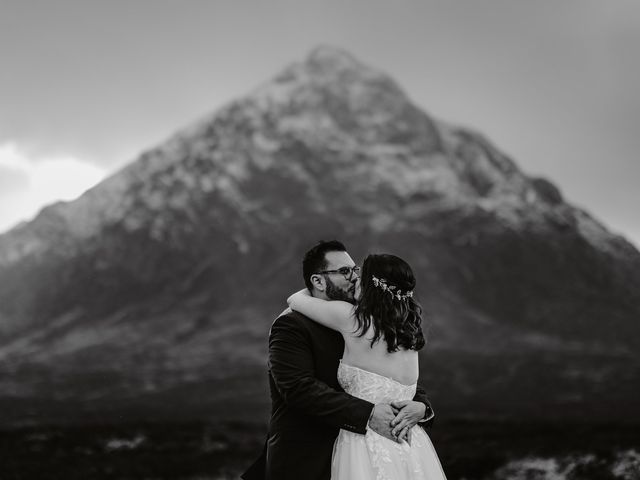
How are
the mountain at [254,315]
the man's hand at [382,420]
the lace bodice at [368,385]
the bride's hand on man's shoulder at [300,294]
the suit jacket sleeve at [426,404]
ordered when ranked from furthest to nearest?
the mountain at [254,315]
the suit jacket sleeve at [426,404]
the bride's hand on man's shoulder at [300,294]
the lace bodice at [368,385]
the man's hand at [382,420]

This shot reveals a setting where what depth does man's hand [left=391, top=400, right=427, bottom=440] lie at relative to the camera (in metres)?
5.01

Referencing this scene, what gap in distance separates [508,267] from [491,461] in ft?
564

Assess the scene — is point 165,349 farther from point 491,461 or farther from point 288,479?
point 288,479

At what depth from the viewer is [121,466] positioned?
67.3 feet

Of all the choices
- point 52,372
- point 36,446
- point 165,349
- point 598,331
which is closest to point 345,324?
point 36,446

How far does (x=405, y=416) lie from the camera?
5.07 metres

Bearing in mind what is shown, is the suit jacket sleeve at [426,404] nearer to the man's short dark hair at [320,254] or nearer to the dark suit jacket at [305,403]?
the dark suit jacket at [305,403]

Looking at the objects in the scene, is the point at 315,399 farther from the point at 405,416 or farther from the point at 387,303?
the point at 387,303

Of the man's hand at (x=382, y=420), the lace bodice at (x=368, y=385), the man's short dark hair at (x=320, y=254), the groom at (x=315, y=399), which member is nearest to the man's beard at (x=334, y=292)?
the groom at (x=315, y=399)

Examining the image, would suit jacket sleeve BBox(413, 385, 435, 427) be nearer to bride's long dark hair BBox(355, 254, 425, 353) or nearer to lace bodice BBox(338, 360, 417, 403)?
lace bodice BBox(338, 360, 417, 403)

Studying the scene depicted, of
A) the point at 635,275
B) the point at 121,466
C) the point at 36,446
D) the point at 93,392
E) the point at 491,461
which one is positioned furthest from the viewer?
the point at 635,275

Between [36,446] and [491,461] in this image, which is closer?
[491,461]

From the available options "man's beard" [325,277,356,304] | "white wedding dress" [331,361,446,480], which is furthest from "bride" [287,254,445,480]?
"man's beard" [325,277,356,304]

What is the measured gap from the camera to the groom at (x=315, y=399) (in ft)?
16.1
